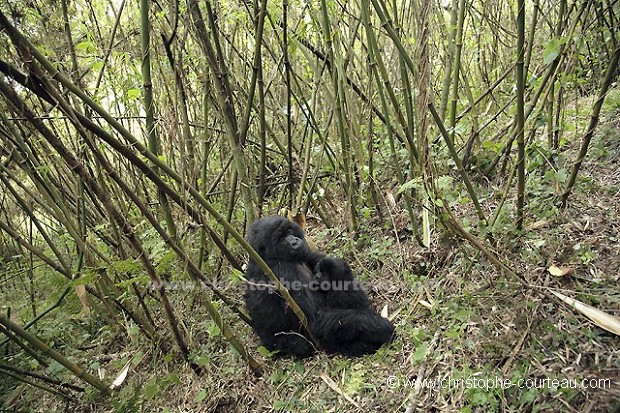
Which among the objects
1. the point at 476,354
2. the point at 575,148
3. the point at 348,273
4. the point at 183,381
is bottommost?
the point at 183,381

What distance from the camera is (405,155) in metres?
3.85

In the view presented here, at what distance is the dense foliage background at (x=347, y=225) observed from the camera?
238 centimetres

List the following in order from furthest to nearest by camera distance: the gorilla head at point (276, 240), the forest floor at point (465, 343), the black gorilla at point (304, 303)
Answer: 1. the gorilla head at point (276, 240)
2. the black gorilla at point (304, 303)
3. the forest floor at point (465, 343)

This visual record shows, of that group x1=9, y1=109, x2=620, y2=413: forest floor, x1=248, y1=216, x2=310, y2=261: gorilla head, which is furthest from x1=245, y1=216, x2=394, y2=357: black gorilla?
x1=9, y1=109, x2=620, y2=413: forest floor

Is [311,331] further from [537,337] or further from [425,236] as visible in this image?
[537,337]

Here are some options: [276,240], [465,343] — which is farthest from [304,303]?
[465,343]

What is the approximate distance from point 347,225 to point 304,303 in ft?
3.81

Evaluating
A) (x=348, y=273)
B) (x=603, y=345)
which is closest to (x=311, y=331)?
(x=348, y=273)

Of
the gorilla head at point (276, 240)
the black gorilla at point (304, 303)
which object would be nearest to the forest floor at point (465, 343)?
the black gorilla at point (304, 303)

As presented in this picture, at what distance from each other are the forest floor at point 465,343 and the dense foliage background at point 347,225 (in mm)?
11

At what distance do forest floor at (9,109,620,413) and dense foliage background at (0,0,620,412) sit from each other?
1cm

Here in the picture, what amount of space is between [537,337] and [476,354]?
31 cm

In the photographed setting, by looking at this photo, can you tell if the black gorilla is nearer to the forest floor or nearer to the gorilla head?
the gorilla head

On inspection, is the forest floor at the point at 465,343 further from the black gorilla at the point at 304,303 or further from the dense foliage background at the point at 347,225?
the black gorilla at the point at 304,303
